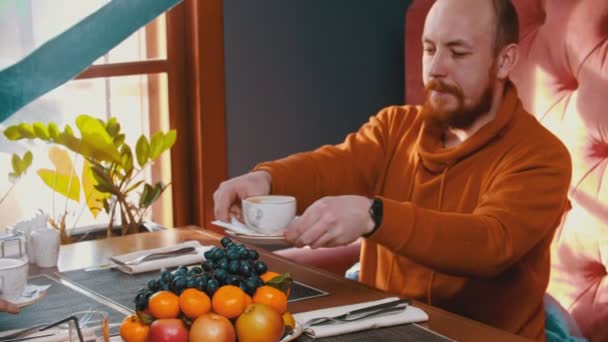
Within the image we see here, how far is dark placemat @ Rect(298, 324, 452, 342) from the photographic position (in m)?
1.47

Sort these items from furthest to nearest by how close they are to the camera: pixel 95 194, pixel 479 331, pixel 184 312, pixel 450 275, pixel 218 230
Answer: pixel 218 230 → pixel 95 194 → pixel 450 275 → pixel 479 331 → pixel 184 312

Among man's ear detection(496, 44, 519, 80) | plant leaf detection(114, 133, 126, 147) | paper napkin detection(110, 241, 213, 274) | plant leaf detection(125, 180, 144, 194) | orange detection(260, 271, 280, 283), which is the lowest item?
paper napkin detection(110, 241, 213, 274)

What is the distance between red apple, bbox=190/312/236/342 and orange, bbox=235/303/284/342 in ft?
0.04

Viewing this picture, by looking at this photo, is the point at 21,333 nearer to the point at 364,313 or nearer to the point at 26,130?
the point at 364,313

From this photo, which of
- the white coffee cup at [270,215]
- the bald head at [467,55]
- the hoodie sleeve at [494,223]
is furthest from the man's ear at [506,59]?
the white coffee cup at [270,215]

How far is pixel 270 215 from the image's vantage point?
1.67m

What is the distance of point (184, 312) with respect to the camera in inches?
51.4

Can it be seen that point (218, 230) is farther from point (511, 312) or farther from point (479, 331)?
point (479, 331)

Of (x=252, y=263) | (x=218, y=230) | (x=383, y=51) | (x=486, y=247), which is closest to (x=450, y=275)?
(x=486, y=247)

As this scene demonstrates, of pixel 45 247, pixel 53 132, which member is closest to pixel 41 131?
pixel 53 132

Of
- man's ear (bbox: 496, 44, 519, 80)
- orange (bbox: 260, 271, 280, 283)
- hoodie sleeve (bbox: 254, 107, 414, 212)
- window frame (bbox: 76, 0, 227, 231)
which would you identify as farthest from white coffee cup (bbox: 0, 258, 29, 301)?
window frame (bbox: 76, 0, 227, 231)

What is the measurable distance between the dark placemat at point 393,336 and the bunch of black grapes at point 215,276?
0.46 ft

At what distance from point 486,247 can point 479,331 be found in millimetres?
270

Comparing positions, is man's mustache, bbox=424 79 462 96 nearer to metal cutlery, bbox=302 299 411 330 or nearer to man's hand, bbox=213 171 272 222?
A: man's hand, bbox=213 171 272 222
